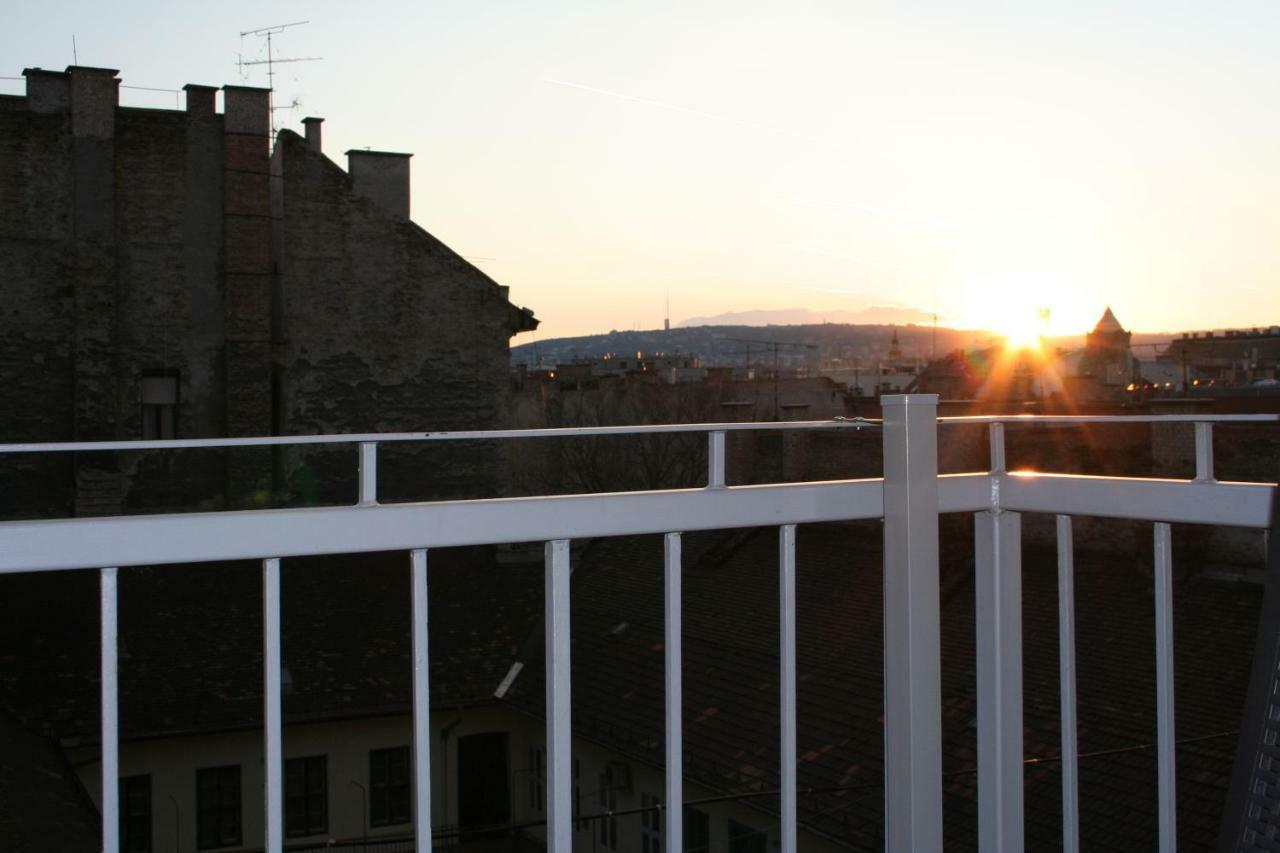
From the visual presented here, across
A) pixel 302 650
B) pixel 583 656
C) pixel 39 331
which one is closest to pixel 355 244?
pixel 39 331

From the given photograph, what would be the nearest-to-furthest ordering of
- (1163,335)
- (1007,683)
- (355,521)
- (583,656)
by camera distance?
(355,521) → (1007,683) → (583,656) → (1163,335)

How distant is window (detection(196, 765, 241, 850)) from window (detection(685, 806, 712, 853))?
20.2 ft

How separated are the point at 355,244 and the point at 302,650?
748 cm

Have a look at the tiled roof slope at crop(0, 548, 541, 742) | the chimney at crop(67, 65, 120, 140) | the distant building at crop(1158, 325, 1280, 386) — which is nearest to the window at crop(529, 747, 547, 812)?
the tiled roof slope at crop(0, 548, 541, 742)

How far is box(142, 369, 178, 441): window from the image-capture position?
19.8 metres

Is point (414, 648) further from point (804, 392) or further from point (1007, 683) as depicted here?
point (804, 392)

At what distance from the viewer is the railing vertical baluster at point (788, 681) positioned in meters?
2.29

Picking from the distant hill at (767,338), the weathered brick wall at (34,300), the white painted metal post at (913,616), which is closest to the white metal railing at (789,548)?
the white painted metal post at (913,616)

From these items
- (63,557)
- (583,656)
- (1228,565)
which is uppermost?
(63,557)

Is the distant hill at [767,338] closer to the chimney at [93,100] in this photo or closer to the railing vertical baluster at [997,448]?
the chimney at [93,100]

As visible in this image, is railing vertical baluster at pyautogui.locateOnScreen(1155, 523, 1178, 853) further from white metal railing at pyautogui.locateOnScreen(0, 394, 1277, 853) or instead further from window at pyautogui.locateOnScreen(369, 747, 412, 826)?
window at pyautogui.locateOnScreen(369, 747, 412, 826)

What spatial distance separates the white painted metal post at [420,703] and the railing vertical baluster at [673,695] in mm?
437

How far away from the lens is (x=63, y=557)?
5.67ft

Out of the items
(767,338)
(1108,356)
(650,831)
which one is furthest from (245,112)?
(767,338)
